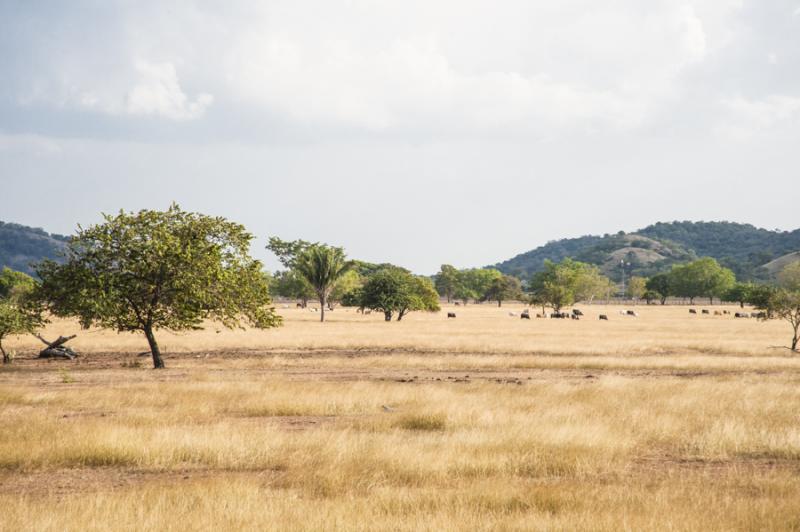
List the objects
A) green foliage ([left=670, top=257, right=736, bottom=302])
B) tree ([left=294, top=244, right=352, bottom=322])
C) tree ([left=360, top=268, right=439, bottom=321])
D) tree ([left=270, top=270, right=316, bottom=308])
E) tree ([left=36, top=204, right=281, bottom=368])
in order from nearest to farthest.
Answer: tree ([left=36, top=204, right=281, bottom=368]) < tree ([left=360, top=268, right=439, bottom=321]) < tree ([left=294, top=244, right=352, bottom=322]) < tree ([left=270, top=270, right=316, bottom=308]) < green foliage ([left=670, top=257, right=736, bottom=302])


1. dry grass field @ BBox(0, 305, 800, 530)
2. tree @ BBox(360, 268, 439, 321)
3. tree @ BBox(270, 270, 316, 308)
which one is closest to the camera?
dry grass field @ BBox(0, 305, 800, 530)

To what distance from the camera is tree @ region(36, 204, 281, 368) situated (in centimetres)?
2664

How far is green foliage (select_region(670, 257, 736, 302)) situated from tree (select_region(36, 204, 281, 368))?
183131 millimetres

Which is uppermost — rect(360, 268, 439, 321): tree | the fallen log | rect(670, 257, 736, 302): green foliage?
rect(670, 257, 736, 302): green foliage

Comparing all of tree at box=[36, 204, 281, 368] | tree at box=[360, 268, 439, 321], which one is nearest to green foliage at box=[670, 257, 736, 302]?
tree at box=[360, 268, 439, 321]

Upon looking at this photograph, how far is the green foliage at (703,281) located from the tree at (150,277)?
18313 cm

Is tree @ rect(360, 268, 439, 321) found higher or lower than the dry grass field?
higher

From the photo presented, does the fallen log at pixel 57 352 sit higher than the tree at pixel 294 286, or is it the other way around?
the tree at pixel 294 286

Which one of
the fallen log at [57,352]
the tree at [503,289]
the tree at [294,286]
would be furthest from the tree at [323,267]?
the tree at [503,289]

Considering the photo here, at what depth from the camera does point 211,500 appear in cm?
896

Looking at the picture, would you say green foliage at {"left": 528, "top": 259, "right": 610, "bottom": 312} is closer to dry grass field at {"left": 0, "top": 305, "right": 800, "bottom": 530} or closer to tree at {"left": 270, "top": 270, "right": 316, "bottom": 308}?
tree at {"left": 270, "top": 270, "right": 316, "bottom": 308}

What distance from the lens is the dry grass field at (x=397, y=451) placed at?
839cm

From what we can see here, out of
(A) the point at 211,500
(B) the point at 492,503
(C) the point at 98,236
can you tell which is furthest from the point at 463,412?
(C) the point at 98,236

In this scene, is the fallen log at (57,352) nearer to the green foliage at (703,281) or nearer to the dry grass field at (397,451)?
the dry grass field at (397,451)
